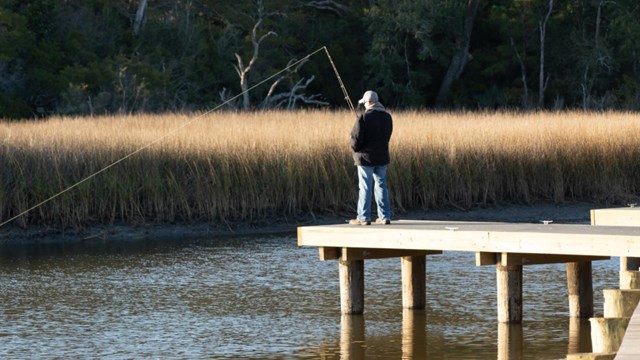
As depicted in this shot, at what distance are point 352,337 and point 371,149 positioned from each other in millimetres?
1847

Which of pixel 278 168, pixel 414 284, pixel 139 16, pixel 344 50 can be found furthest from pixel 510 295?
pixel 344 50

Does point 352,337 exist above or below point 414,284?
below

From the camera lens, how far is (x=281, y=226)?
2073 cm

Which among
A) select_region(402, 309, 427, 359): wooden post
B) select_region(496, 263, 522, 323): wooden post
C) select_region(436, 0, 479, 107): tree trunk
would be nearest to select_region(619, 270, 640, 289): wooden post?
select_region(496, 263, 522, 323): wooden post

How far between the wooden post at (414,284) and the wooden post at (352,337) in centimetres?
50

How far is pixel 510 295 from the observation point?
40.0 feet

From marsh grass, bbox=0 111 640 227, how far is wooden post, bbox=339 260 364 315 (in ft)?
24.8

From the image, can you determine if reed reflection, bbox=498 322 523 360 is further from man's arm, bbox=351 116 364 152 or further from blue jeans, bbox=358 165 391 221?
man's arm, bbox=351 116 364 152

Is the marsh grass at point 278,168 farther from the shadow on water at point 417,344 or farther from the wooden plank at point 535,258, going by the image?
the wooden plank at point 535,258

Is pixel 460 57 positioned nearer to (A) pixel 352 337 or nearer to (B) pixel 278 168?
(B) pixel 278 168

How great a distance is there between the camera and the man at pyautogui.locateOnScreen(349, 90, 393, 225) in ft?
42.6

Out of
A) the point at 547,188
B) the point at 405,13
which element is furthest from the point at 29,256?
the point at 405,13

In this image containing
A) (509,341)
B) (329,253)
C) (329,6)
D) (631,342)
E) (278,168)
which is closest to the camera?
(631,342)

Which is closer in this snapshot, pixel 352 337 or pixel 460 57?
pixel 352 337
